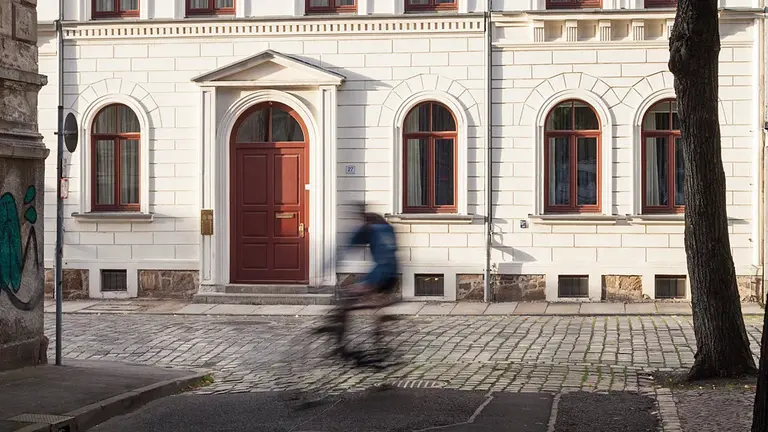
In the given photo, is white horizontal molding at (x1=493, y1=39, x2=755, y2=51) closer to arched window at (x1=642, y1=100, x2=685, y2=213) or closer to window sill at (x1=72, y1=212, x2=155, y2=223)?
arched window at (x1=642, y1=100, x2=685, y2=213)

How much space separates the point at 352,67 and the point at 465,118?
230 centimetres

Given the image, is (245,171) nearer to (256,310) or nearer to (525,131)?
(256,310)

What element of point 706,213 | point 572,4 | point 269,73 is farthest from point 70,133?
point 572,4

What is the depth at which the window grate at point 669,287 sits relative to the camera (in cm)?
2023

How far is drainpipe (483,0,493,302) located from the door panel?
3.35m

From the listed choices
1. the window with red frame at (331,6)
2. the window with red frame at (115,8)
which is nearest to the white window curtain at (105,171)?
the window with red frame at (115,8)

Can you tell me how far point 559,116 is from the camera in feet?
67.9

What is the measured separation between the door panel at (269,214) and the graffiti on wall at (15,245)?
855 cm

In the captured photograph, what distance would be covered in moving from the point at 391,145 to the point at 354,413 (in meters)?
11.2

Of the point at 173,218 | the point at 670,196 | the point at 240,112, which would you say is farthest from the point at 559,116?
the point at 173,218

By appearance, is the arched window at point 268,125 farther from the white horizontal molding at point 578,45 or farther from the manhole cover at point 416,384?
the manhole cover at point 416,384

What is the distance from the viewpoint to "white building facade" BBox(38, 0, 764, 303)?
20297 millimetres

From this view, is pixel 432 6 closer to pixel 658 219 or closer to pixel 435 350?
pixel 658 219

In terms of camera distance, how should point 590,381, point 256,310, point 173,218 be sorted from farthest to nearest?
point 173,218 < point 256,310 < point 590,381
